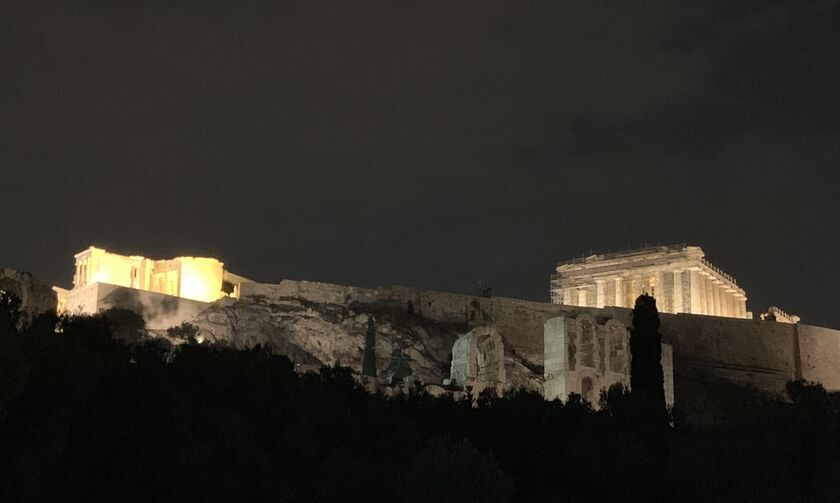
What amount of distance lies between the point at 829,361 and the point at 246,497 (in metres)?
56.7

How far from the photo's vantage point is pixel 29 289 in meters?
61.7

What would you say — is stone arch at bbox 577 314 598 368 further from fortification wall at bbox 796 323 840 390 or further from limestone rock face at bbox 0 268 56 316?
fortification wall at bbox 796 323 840 390

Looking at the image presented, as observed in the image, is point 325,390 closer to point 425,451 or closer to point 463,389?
point 425,451

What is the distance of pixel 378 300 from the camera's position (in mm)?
67312

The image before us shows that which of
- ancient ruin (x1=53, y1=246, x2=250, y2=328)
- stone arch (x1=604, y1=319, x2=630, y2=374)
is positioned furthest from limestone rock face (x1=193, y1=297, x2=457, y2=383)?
stone arch (x1=604, y1=319, x2=630, y2=374)

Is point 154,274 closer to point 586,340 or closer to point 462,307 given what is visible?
point 462,307

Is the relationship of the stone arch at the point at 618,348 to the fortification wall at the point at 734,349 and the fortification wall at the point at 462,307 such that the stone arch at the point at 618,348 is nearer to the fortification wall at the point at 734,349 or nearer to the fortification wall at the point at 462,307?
the fortification wall at the point at 462,307

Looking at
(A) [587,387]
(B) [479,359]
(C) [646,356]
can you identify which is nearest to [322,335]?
(B) [479,359]

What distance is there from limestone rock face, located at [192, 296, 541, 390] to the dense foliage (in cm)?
2056

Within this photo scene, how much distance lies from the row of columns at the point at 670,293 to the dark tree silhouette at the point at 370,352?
27.9 metres

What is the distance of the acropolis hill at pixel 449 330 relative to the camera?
5119 cm

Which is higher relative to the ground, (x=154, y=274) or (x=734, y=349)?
(x=154, y=274)

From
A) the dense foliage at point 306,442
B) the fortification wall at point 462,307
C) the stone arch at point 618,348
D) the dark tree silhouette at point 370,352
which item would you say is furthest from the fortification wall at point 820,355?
the dense foliage at point 306,442

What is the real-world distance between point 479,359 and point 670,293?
3740 cm
